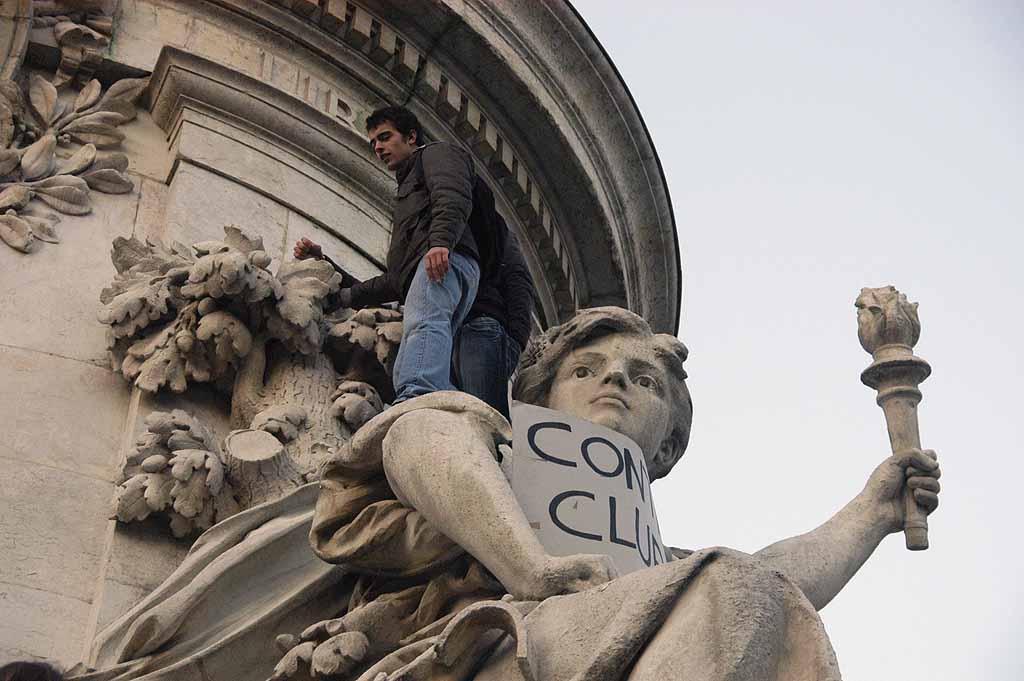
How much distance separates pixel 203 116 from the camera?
1073 centimetres

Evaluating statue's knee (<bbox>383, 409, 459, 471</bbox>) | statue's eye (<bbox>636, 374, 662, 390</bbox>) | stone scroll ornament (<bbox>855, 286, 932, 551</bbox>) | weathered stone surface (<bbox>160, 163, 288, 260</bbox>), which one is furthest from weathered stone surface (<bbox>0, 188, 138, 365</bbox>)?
stone scroll ornament (<bbox>855, 286, 932, 551</bbox>)

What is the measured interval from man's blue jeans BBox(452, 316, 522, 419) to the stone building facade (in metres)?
1.05

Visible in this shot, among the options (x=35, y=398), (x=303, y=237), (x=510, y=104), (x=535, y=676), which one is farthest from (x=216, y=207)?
(x=535, y=676)

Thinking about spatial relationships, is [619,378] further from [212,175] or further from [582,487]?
[212,175]

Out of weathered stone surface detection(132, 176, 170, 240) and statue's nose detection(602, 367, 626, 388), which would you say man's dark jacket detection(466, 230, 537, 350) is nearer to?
statue's nose detection(602, 367, 626, 388)

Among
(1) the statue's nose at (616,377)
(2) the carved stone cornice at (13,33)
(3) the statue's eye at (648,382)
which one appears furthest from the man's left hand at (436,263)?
(2) the carved stone cornice at (13,33)

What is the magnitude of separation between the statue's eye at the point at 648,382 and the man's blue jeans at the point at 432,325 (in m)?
0.80

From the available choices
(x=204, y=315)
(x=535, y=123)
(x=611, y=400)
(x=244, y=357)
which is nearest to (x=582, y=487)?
(x=611, y=400)

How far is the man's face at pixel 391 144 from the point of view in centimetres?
980

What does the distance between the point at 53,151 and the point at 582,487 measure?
3.58 metres

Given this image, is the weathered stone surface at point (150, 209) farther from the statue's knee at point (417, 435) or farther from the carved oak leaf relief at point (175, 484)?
the statue's knee at point (417, 435)

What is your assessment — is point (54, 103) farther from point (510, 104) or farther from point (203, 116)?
point (510, 104)

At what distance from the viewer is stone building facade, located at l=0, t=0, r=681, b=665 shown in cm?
820

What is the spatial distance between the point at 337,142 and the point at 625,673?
5.55 meters
